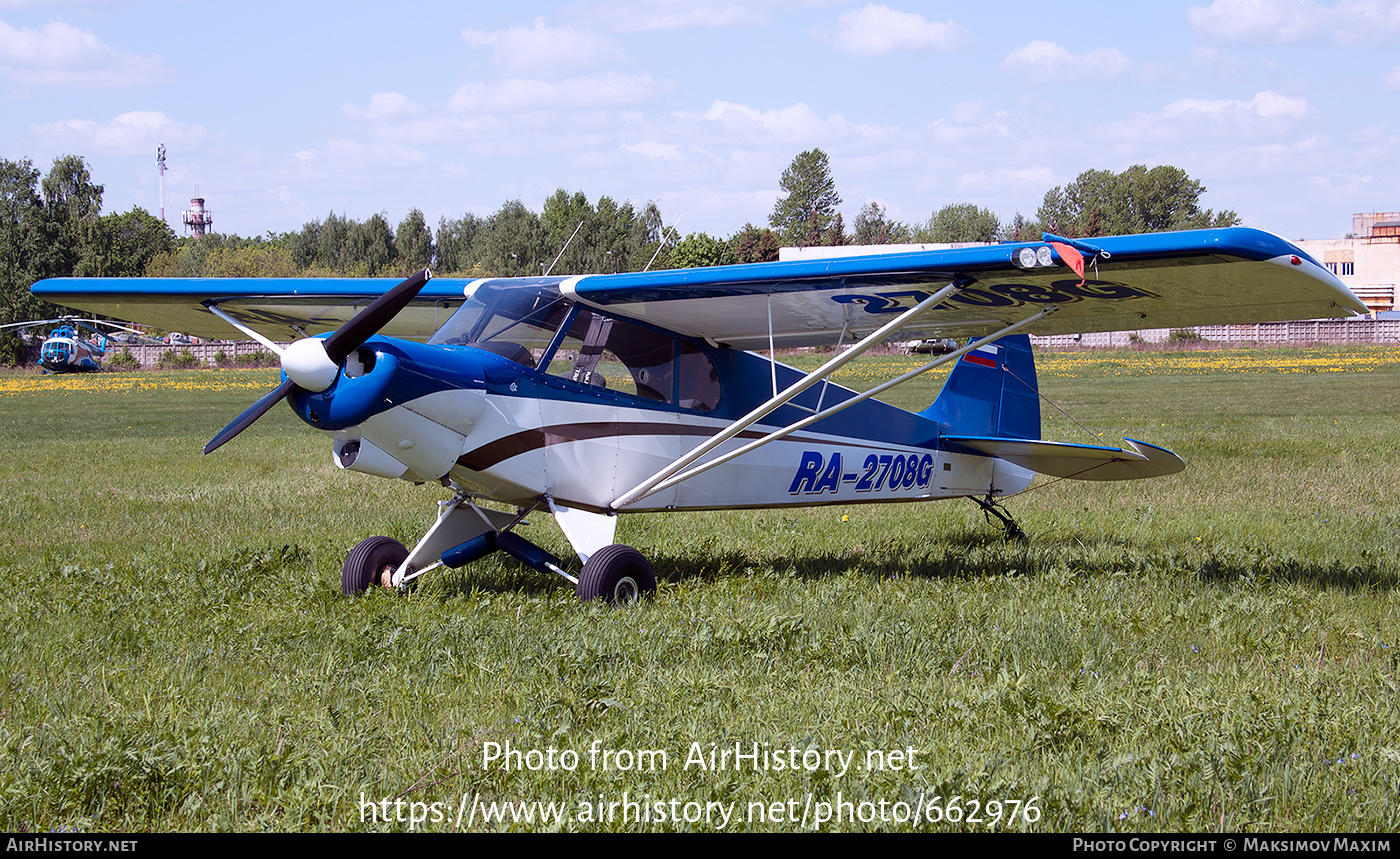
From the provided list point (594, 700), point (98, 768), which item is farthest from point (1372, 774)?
point (98, 768)

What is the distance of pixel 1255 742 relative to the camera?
404cm

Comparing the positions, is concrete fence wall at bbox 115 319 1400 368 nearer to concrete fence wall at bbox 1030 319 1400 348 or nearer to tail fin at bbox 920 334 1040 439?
concrete fence wall at bbox 1030 319 1400 348

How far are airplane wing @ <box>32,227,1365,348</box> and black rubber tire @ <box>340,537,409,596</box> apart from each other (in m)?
1.93

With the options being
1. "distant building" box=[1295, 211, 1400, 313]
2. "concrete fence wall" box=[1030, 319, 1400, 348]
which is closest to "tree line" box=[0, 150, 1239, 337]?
"distant building" box=[1295, 211, 1400, 313]

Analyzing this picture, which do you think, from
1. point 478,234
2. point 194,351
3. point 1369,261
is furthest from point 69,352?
point 1369,261

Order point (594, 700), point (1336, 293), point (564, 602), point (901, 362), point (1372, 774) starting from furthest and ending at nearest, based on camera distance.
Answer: point (901, 362)
point (564, 602)
point (1336, 293)
point (594, 700)
point (1372, 774)

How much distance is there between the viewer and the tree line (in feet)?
226

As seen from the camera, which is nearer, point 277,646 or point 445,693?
point 445,693

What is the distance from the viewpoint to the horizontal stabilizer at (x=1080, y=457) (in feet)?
27.6

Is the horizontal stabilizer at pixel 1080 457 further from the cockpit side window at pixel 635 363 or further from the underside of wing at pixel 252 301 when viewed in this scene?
the underside of wing at pixel 252 301

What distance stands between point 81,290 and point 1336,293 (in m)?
9.25

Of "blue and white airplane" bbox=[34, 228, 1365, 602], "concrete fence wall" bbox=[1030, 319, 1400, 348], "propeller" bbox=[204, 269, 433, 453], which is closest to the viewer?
"propeller" bbox=[204, 269, 433, 453]

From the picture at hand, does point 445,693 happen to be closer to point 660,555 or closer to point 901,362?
point 660,555

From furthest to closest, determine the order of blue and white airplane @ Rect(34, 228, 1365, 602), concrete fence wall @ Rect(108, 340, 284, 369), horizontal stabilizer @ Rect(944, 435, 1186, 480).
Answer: concrete fence wall @ Rect(108, 340, 284, 369) → horizontal stabilizer @ Rect(944, 435, 1186, 480) → blue and white airplane @ Rect(34, 228, 1365, 602)
